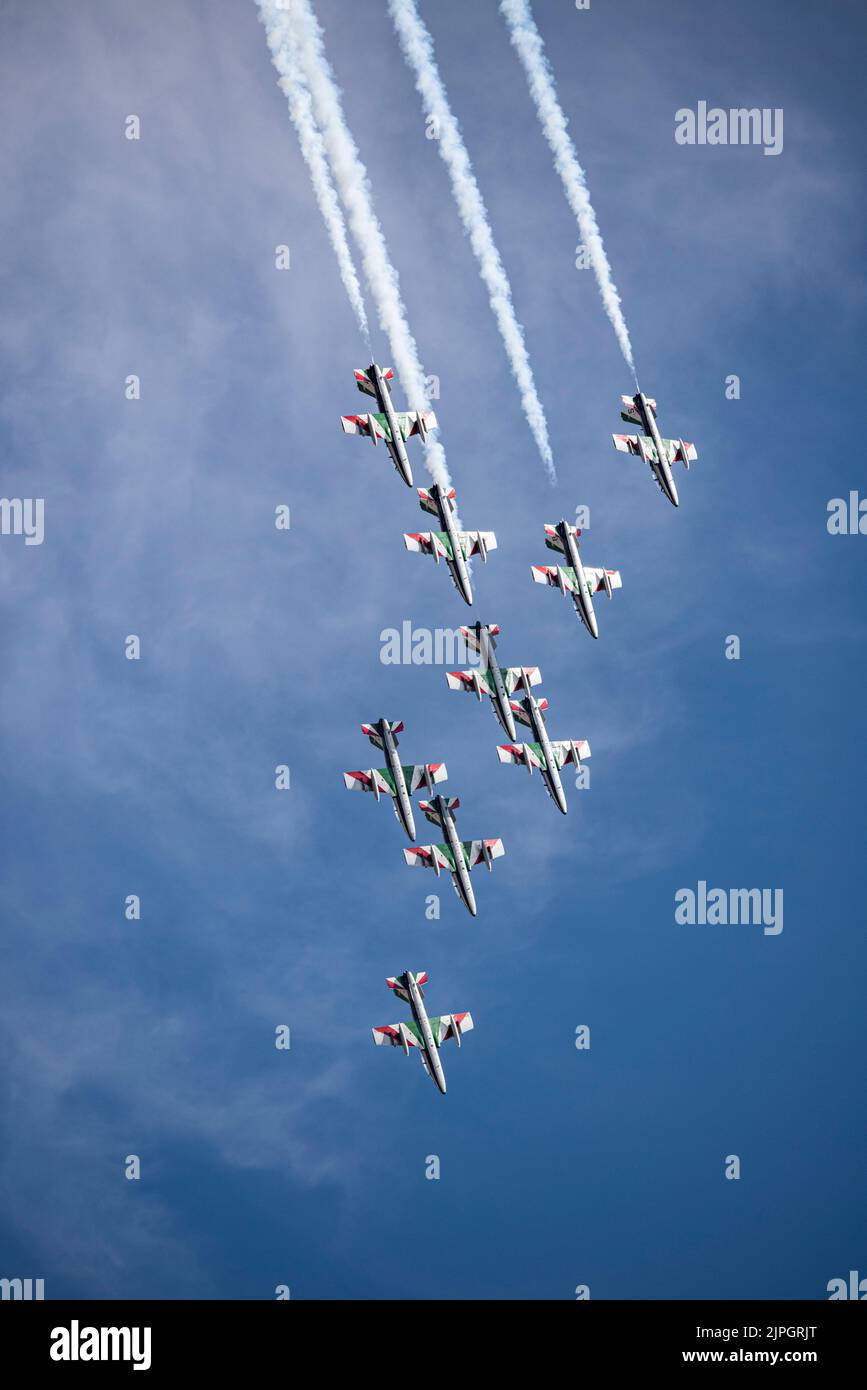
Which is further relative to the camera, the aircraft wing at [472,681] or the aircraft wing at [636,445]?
the aircraft wing at [636,445]

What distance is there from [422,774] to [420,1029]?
10646 mm

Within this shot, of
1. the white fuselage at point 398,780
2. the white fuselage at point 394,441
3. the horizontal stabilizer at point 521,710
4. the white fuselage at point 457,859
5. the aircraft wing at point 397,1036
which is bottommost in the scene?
the aircraft wing at point 397,1036

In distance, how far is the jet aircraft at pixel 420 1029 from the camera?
223 ft

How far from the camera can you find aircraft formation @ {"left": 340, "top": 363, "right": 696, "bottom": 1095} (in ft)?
219

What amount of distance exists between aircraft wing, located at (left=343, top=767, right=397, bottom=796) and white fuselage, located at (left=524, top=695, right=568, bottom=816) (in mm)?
6583

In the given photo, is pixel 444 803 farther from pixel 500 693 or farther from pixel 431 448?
pixel 431 448

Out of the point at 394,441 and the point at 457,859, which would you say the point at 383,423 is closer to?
the point at 394,441

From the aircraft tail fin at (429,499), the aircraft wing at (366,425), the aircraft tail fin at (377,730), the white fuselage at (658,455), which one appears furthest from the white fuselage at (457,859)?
the white fuselage at (658,455)

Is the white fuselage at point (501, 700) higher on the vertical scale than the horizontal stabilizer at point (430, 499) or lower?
lower

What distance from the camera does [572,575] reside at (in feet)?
232

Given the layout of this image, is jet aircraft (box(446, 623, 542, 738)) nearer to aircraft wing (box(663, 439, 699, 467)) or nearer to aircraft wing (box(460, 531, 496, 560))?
aircraft wing (box(460, 531, 496, 560))

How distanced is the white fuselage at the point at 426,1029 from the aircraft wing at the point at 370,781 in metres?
7.75

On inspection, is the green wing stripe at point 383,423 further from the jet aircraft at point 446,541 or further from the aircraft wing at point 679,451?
the aircraft wing at point 679,451
